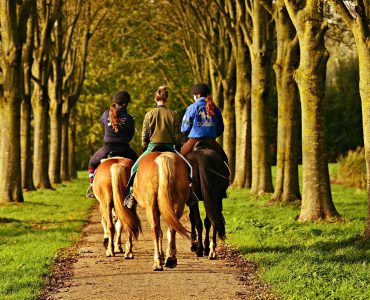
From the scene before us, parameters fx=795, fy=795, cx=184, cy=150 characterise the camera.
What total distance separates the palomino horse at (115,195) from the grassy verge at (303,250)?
1838mm

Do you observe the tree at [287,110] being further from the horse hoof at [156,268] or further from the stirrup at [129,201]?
the horse hoof at [156,268]

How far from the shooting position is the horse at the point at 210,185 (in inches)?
480

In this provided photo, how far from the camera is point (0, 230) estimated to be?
16.2 meters

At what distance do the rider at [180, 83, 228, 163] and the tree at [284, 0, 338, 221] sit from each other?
13.4ft

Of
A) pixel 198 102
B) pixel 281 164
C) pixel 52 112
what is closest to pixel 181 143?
pixel 198 102

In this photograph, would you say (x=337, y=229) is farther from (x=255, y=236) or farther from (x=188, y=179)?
(x=188, y=179)

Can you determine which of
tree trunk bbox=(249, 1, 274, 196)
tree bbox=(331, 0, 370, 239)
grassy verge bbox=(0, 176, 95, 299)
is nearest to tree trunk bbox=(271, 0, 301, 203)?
tree trunk bbox=(249, 1, 274, 196)

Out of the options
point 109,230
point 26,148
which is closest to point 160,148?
point 109,230

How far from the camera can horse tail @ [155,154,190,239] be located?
10891 millimetres

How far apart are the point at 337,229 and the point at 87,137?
170 ft

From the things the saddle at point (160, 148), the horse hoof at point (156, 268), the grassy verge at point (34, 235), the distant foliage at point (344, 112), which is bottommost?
the horse hoof at point (156, 268)

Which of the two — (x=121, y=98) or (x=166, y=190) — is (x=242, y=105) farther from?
(x=166, y=190)

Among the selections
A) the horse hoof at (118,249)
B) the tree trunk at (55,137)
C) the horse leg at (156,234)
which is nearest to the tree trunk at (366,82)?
the horse leg at (156,234)

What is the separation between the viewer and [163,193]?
36.0 feet
